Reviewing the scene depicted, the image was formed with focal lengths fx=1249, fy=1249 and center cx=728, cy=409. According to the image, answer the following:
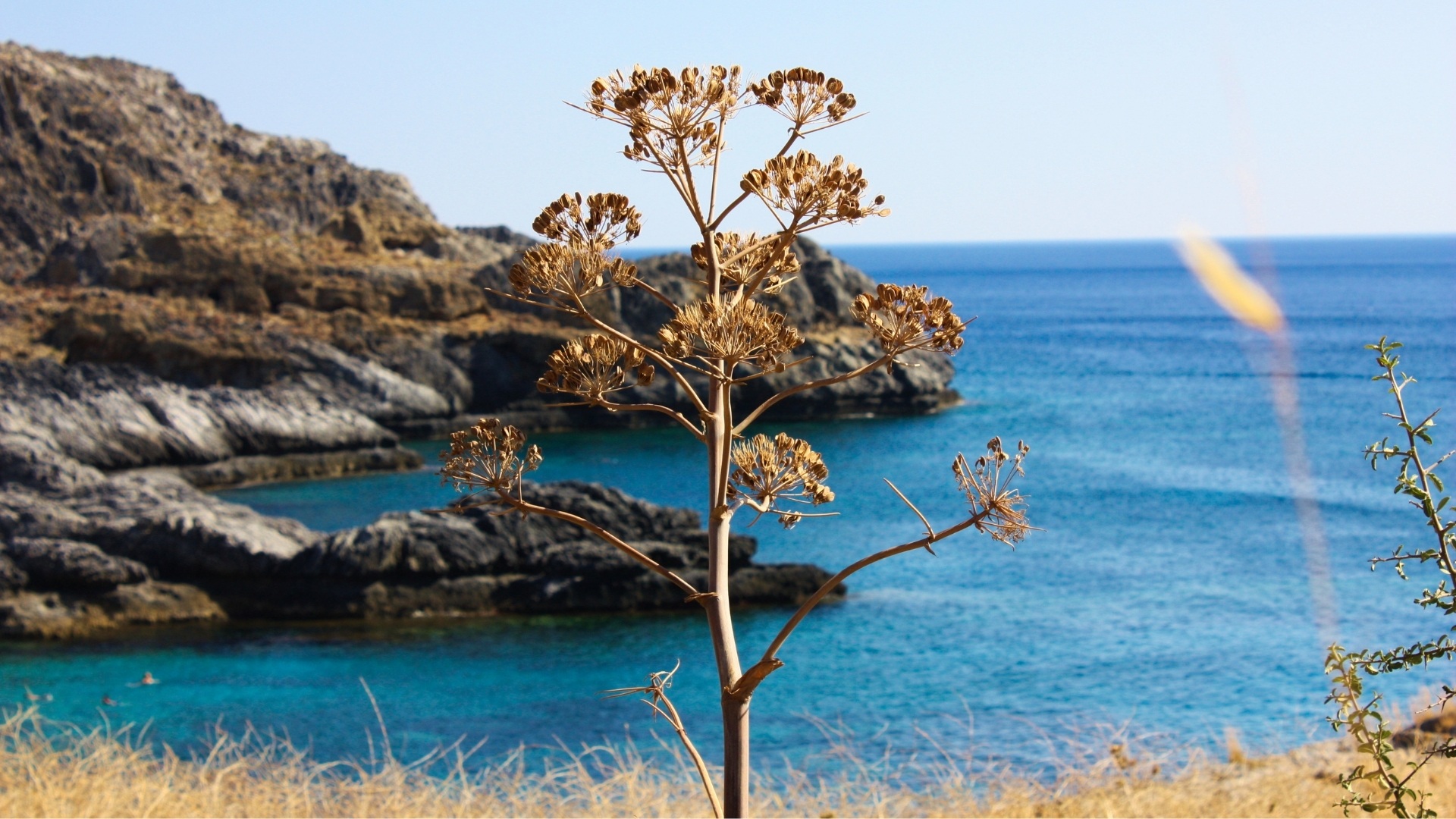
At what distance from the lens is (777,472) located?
3.04m

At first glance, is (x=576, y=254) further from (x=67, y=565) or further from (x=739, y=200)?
(x=67, y=565)

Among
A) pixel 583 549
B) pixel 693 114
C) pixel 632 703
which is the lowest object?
pixel 632 703

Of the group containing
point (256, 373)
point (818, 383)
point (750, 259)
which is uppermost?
point (750, 259)

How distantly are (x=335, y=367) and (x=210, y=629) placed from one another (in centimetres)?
2538

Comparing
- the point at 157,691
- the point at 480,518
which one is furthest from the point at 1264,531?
the point at 157,691

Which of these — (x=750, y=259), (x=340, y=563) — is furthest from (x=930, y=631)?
(x=750, y=259)

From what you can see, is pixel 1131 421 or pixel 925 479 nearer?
pixel 925 479

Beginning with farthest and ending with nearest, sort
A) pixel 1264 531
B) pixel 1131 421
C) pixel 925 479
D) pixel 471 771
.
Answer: pixel 1131 421 < pixel 925 479 < pixel 1264 531 < pixel 471 771

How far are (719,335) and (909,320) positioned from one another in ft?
1.72

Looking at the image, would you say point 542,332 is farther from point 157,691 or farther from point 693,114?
point 693,114

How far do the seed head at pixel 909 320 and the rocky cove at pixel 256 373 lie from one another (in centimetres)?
535

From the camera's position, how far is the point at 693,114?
320 centimetres

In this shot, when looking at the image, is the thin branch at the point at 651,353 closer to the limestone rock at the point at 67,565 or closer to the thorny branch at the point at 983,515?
the thorny branch at the point at 983,515

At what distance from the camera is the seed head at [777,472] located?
119 inches
